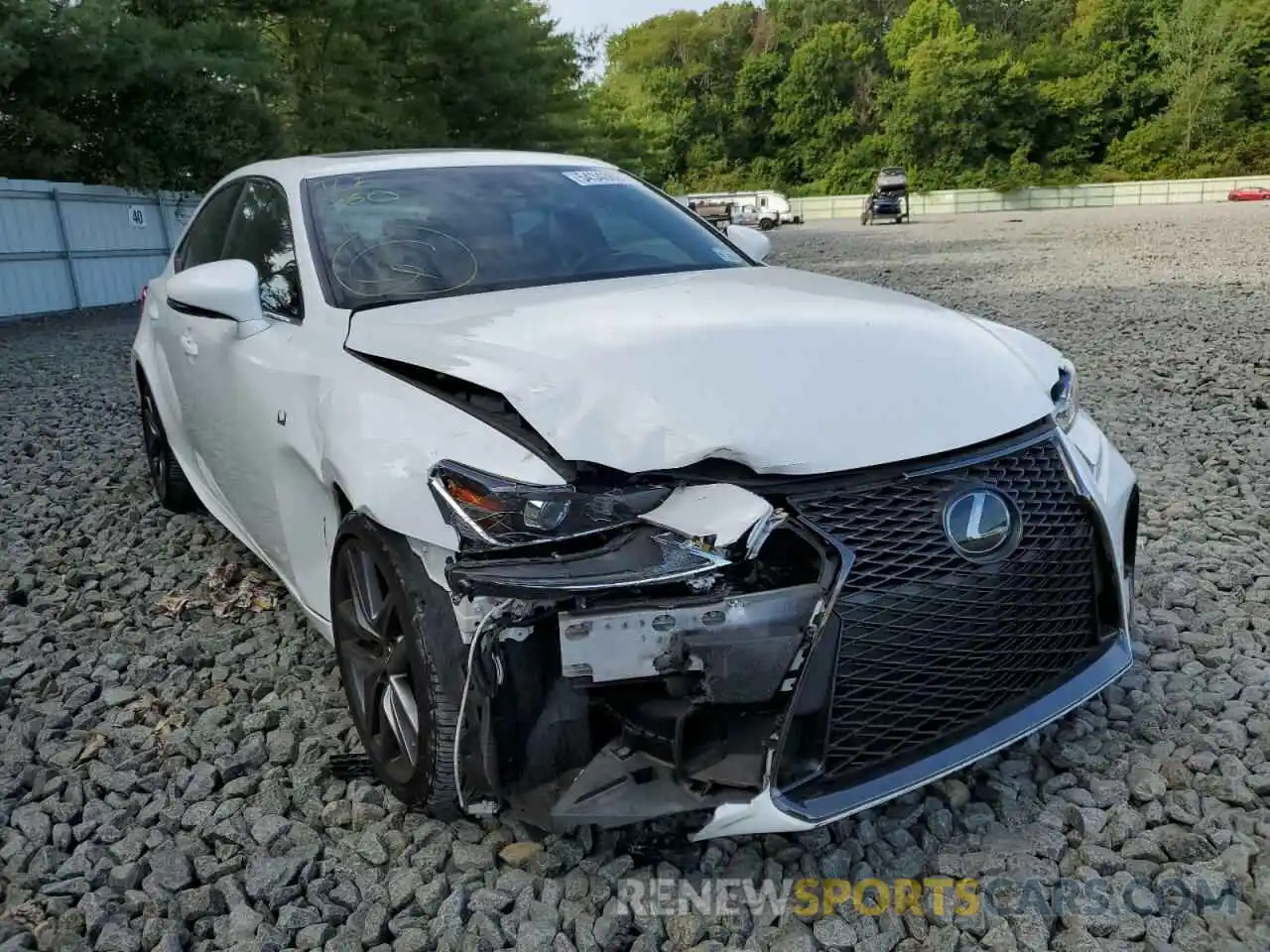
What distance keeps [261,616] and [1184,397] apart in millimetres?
5559

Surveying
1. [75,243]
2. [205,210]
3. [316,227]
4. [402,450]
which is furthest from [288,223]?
[75,243]

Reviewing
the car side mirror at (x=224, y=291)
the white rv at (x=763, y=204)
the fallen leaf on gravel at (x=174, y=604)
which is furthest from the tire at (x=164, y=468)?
the white rv at (x=763, y=204)

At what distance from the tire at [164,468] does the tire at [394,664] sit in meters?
2.40

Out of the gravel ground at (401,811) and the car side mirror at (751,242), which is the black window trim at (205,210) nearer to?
the gravel ground at (401,811)

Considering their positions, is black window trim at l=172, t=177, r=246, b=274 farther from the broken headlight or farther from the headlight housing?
the headlight housing

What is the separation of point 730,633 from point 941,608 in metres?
0.47

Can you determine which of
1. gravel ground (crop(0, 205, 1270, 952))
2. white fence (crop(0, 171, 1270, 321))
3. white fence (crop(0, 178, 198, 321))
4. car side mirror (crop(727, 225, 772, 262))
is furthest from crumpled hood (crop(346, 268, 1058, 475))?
white fence (crop(0, 171, 1270, 321))

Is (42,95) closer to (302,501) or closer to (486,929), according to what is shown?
(302,501)

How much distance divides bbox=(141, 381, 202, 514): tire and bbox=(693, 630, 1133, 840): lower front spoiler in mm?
3438

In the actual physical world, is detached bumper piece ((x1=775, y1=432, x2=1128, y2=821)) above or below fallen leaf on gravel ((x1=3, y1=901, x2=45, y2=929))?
above

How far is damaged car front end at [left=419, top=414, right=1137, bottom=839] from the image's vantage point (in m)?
1.86

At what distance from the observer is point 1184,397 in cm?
644

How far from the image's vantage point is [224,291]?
116 inches

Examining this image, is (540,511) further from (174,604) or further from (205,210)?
(205,210)
